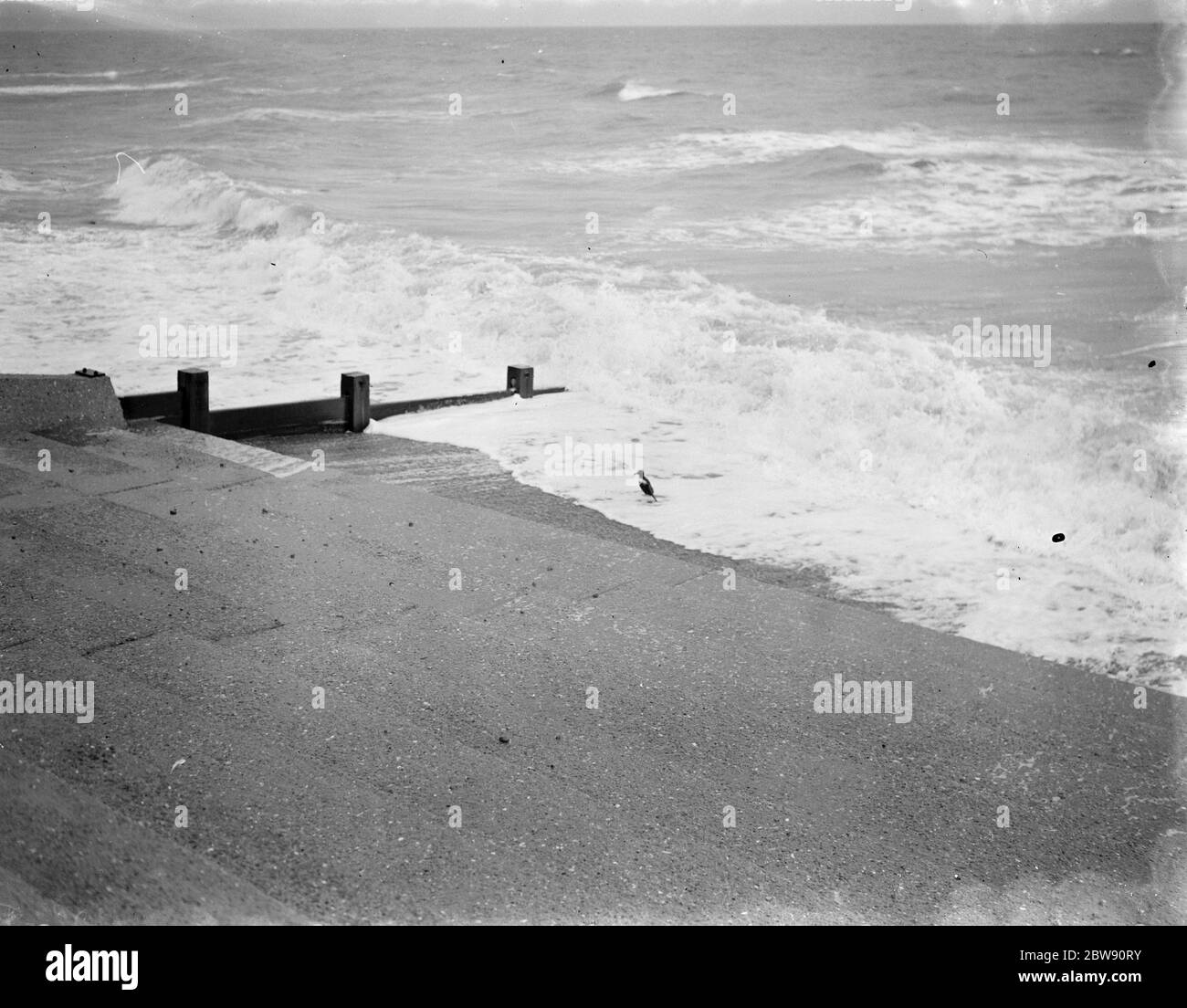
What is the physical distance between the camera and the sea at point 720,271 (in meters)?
6.97

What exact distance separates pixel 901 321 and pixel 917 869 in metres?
14.6

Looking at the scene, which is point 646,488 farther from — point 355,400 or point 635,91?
point 635,91

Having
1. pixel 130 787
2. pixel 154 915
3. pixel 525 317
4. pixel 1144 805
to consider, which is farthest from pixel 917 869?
pixel 525 317

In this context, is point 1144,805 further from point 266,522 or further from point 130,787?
point 266,522

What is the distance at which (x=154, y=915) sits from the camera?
8.80 feet

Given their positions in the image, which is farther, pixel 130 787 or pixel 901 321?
pixel 901 321

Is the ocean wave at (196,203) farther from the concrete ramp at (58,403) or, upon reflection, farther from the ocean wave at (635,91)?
the concrete ramp at (58,403)

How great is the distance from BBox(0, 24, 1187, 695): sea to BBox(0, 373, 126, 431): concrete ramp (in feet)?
6.39

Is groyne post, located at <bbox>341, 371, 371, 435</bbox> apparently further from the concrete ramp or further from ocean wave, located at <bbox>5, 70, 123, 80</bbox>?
ocean wave, located at <bbox>5, 70, 123, 80</bbox>

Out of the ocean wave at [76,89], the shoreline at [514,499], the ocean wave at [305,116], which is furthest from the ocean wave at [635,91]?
the shoreline at [514,499]

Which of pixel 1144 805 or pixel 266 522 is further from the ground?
pixel 266 522

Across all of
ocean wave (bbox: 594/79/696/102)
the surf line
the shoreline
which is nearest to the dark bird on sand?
the shoreline

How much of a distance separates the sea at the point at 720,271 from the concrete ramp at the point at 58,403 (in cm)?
195

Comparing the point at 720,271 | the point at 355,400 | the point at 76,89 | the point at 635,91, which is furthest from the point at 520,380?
the point at 76,89
